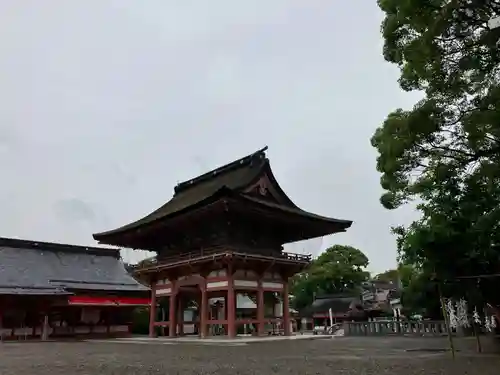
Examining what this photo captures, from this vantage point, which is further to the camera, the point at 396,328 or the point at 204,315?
the point at 396,328

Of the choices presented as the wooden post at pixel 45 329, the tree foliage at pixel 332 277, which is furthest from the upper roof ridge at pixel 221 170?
the tree foliage at pixel 332 277

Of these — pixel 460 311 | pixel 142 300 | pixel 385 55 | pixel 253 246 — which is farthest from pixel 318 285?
pixel 385 55

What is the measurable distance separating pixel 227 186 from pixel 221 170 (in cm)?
710

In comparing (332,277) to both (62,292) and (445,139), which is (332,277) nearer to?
(62,292)

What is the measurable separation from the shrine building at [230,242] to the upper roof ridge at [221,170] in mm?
68

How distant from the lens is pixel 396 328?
26359 millimetres

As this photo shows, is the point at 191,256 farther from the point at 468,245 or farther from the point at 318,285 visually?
the point at 318,285

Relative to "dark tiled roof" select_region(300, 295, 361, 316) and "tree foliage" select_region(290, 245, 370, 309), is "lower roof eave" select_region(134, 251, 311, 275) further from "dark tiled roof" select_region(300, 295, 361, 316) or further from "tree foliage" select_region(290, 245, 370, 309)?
"tree foliage" select_region(290, 245, 370, 309)

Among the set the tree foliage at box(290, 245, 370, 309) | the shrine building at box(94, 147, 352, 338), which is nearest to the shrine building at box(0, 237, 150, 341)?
the shrine building at box(94, 147, 352, 338)

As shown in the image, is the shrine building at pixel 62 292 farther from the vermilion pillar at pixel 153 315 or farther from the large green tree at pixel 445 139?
the large green tree at pixel 445 139

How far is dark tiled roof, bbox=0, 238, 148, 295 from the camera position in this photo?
1193 inches

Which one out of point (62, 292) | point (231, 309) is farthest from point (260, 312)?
point (62, 292)

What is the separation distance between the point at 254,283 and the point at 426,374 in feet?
52.2

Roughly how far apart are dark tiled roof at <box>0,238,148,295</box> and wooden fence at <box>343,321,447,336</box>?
51.1 ft
